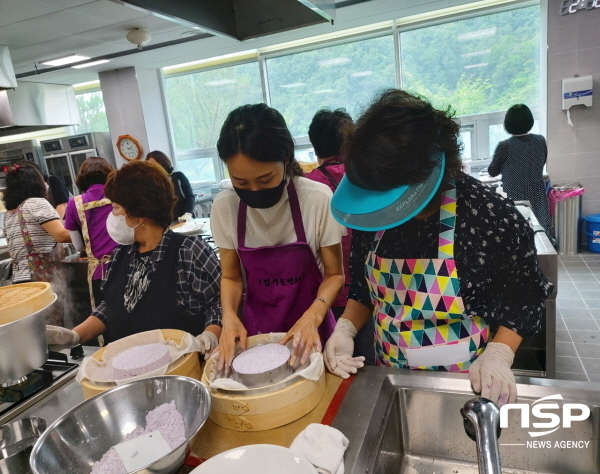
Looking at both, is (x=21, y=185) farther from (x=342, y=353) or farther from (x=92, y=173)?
(x=342, y=353)

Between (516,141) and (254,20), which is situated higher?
(254,20)

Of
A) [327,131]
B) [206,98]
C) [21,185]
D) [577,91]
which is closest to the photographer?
[327,131]

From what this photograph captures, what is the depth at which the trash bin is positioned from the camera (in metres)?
4.88

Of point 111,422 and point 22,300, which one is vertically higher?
point 22,300

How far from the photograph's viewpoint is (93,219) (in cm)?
310

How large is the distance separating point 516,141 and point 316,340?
420 cm

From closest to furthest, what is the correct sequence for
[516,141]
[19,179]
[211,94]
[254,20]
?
[254,20], [19,179], [516,141], [211,94]

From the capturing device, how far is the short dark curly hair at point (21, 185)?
11.0 ft

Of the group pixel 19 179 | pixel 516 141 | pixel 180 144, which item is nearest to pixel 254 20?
pixel 19 179

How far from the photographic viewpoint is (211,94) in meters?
7.30

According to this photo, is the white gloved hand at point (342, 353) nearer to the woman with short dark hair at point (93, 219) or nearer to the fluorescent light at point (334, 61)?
the woman with short dark hair at point (93, 219)

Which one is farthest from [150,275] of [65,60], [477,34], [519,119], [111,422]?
[477,34]

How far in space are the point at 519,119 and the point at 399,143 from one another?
3939 mm

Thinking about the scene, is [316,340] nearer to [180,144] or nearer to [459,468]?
[459,468]
